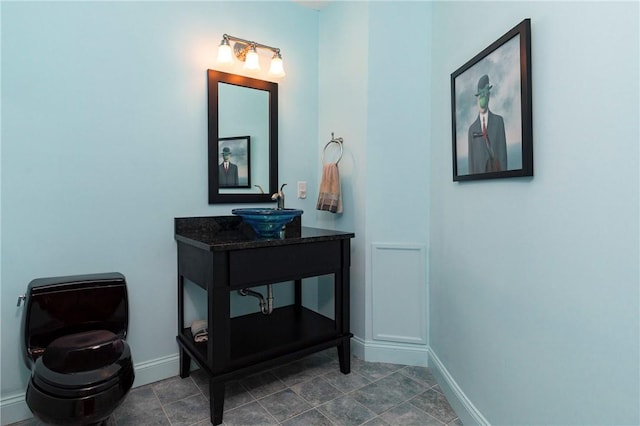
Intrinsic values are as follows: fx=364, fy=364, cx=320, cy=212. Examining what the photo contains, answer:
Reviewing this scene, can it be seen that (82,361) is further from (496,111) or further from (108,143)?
(496,111)

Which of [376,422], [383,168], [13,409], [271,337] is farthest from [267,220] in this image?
[13,409]

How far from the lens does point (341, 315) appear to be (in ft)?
7.43

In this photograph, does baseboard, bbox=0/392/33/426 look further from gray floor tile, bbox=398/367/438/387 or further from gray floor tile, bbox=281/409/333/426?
gray floor tile, bbox=398/367/438/387

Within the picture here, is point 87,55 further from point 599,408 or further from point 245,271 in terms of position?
point 599,408

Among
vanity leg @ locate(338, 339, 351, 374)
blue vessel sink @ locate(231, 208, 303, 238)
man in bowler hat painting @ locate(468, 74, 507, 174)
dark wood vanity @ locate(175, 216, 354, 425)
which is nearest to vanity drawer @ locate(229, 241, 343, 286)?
dark wood vanity @ locate(175, 216, 354, 425)

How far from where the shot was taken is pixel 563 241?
1.14 meters

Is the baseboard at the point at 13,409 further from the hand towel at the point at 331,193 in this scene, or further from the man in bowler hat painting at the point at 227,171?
the hand towel at the point at 331,193

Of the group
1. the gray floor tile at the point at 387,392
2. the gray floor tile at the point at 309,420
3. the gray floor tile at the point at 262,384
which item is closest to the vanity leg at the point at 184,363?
the gray floor tile at the point at 262,384

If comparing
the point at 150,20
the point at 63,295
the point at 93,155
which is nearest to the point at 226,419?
→ the point at 63,295

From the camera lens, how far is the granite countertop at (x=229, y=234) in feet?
6.12

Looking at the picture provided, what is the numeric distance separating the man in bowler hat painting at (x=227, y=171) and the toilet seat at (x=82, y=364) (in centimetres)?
109

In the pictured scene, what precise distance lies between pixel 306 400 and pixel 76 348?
1.14 metres

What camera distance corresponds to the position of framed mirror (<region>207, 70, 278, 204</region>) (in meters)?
2.28

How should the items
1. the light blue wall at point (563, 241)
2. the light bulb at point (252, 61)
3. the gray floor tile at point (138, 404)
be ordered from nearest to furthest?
the light blue wall at point (563, 241), the gray floor tile at point (138, 404), the light bulb at point (252, 61)
